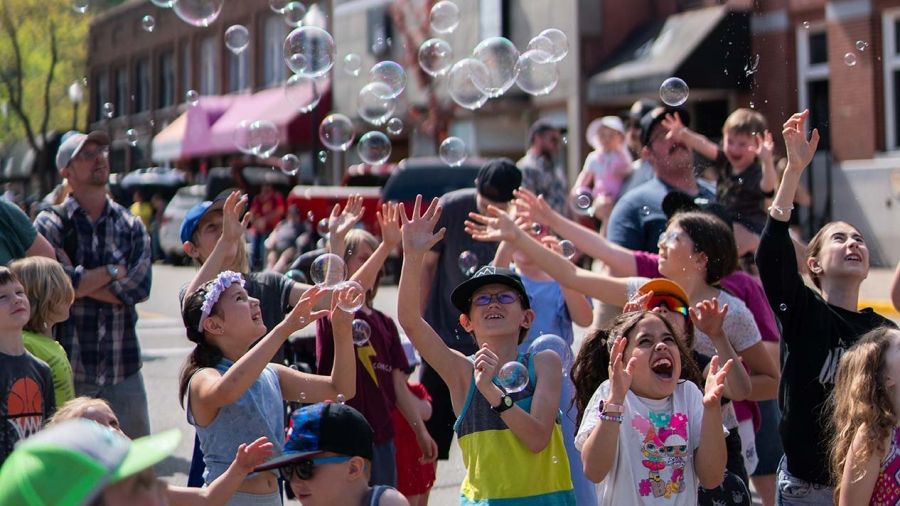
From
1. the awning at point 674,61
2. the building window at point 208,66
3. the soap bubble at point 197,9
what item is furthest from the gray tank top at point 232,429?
the building window at point 208,66

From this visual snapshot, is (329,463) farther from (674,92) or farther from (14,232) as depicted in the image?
(674,92)

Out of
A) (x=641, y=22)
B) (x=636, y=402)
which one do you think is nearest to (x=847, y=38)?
(x=641, y=22)

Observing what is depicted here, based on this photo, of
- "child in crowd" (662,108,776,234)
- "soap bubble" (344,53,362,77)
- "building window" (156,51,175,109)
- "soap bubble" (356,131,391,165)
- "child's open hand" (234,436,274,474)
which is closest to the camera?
"child's open hand" (234,436,274,474)

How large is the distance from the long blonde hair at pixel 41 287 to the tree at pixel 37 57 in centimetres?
2058

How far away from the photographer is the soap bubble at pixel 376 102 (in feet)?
25.9

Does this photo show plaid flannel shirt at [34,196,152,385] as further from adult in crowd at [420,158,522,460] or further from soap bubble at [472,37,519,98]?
soap bubble at [472,37,519,98]

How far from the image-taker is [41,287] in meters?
5.10

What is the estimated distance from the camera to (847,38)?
20.2 meters

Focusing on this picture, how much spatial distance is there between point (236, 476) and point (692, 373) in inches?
63.4

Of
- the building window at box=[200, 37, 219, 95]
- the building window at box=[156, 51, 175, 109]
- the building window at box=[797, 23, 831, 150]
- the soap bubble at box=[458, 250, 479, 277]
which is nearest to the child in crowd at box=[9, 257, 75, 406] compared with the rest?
the soap bubble at box=[458, 250, 479, 277]

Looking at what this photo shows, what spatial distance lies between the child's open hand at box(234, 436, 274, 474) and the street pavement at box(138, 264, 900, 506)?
3496mm

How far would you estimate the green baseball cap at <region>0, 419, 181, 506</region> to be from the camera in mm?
2078

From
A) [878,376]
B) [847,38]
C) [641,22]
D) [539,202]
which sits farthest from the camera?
[641,22]

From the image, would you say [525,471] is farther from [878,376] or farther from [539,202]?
[539,202]
